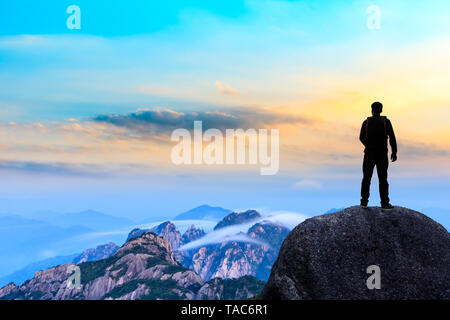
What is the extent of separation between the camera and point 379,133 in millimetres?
21047

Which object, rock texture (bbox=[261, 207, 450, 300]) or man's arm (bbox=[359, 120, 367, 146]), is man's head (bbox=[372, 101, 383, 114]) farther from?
rock texture (bbox=[261, 207, 450, 300])

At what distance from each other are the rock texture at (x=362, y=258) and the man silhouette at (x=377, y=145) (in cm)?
184

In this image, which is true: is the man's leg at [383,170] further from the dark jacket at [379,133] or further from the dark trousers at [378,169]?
the dark jacket at [379,133]

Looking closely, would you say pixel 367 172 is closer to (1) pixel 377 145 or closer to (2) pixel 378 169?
(2) pixel 378 169

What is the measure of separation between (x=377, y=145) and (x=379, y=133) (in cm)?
61

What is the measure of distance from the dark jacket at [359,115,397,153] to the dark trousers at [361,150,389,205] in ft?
1.00

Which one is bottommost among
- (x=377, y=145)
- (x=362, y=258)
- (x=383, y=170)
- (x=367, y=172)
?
(x=362, y=258)

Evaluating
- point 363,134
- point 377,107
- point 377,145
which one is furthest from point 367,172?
point 377,107
